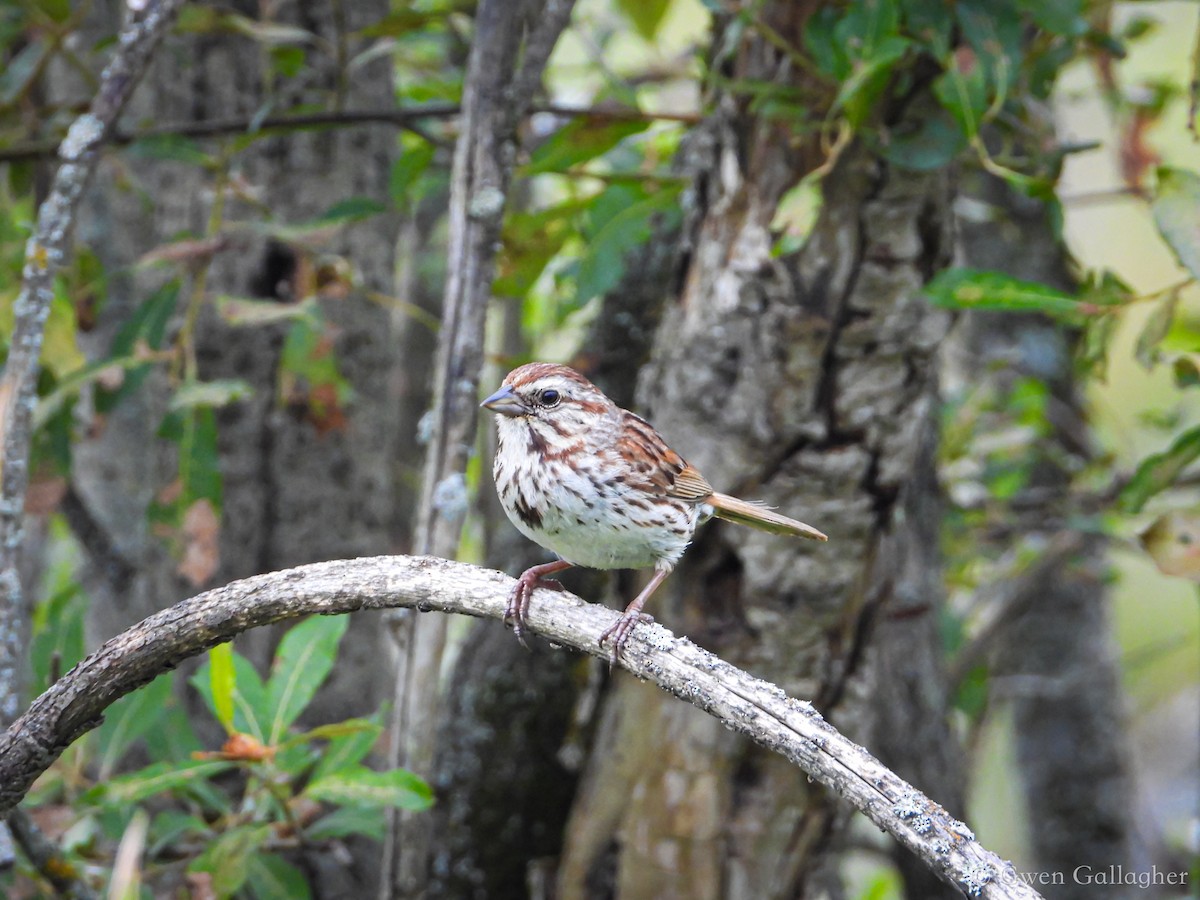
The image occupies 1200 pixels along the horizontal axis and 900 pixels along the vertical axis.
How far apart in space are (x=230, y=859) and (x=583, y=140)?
7.15ft

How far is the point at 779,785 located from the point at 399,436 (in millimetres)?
3133

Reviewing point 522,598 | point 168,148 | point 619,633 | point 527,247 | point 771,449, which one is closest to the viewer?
point 619,633

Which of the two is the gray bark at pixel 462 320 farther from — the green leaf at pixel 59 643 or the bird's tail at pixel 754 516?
the green leaf at pixel 59 643

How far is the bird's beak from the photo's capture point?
10.1 feet

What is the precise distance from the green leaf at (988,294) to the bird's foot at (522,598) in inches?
48.4

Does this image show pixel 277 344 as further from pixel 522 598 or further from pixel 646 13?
pixel 522 598

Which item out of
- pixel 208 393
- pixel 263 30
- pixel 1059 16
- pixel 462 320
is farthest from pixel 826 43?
pixel 208 393

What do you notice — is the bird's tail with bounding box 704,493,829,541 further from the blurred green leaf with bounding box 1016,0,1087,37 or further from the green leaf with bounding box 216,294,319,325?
the blurred green leaf with bounding box 1016,0,1087,37

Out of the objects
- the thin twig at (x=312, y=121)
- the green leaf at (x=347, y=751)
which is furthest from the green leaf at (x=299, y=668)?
the thin twig at (x=312, y=121)

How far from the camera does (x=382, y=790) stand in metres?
2.71

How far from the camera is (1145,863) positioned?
18.0 feet

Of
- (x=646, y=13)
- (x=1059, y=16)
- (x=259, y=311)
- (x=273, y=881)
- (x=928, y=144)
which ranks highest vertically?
(x=646, y=13)

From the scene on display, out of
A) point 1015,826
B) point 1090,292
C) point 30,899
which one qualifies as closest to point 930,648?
point 1090,292

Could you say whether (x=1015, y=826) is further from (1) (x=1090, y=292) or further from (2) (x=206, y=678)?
(2) (x=206, y=678)
